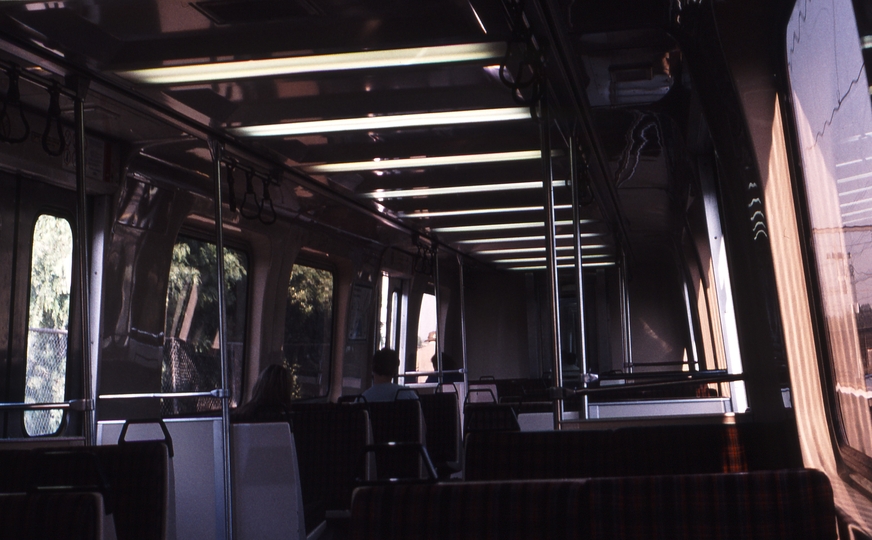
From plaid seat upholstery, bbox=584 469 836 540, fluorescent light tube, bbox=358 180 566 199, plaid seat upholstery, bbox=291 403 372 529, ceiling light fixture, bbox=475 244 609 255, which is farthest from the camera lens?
ceiling light fixture, bbox=475 244 609 255

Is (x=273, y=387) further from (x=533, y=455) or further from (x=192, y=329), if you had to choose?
(x=533, y=455)

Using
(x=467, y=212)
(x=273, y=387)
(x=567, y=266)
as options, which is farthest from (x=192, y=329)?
(x=567, y=266)

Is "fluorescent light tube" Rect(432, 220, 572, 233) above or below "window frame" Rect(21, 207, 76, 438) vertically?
above

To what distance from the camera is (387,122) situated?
16.0 feet

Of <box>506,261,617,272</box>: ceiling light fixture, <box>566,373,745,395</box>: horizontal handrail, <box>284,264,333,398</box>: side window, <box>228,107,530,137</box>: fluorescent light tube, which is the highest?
<box>506,261,617,272</box>: ceiling light fixture

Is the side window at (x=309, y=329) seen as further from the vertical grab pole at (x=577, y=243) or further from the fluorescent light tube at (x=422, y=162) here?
the vertical grab pole at (x=577, y=243)

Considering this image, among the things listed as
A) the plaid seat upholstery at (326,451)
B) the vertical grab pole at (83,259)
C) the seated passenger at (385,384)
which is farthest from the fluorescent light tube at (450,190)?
the vertical grab pole at (83,259)

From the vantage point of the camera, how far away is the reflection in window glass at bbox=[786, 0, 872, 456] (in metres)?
2.09

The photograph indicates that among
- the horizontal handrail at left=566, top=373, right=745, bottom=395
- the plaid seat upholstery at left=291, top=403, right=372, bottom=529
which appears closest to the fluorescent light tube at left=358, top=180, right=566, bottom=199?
the plaid seat upholstery at left=291, top=403, right=372, bottom=529

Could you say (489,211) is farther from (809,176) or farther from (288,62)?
(809,176)

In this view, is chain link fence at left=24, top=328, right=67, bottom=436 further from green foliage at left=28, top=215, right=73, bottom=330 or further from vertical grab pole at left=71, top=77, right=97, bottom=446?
vertical grab pole at left=71, top=77, right=97, bottom=446

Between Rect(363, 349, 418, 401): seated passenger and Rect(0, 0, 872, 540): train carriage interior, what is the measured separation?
0.22 m

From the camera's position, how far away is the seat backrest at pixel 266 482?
15.0 ft

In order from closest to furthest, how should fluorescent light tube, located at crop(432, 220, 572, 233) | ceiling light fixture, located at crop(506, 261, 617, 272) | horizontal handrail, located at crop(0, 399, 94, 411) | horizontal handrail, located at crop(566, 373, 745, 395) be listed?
1. horizontal handrail, located at crop(566, 373, 745, 395)
2. horizontal handrail, located at crop(0, 399, 94, 411)
3. fluorescent light tube, located at crop(432, 220, 572, 233)
4. ceiling light fixture, located at crop(506, 261, 617, 272)
